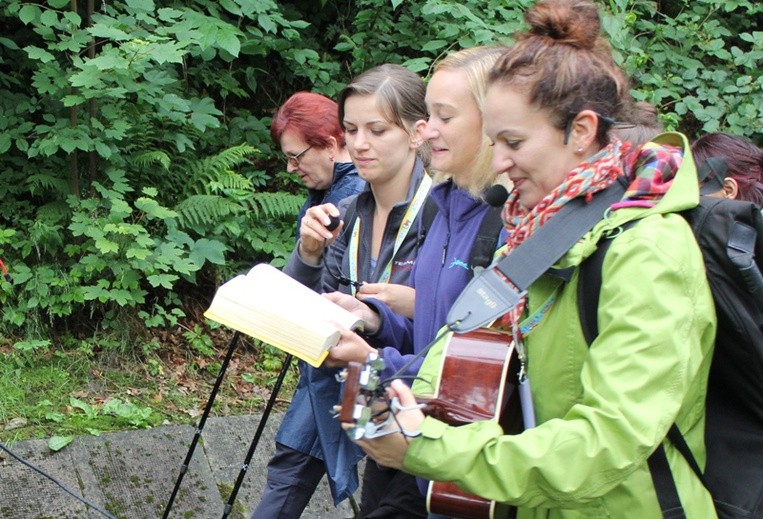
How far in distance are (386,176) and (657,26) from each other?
4051 millimetres

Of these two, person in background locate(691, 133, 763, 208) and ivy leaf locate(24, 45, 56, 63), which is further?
ivy leaf locate(24, 45, 56, 63)

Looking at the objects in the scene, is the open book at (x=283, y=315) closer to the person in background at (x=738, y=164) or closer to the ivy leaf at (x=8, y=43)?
the person in background at (x=738, y=164)

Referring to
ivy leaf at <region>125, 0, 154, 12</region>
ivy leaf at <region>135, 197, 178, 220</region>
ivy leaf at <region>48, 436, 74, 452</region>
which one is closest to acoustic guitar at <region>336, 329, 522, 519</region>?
ivy leaf at <region>48, 436, 74, 452</region>

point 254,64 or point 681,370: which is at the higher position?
point 681,370

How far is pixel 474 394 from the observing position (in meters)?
1.94

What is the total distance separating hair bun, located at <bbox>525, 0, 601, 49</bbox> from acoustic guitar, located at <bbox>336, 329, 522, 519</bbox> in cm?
66

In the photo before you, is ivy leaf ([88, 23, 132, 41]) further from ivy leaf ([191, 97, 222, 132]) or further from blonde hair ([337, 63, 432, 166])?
blonde hair ([337, 63, 432, 166])

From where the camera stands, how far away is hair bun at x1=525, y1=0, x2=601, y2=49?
195 cm

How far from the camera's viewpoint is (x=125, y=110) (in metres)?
5.88

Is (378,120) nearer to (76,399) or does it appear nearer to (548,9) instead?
(548,9)

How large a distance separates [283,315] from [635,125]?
3.49 ft

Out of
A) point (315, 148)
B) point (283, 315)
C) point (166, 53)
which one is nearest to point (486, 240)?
point (283, 315)

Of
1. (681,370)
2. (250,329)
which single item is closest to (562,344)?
(681,370)

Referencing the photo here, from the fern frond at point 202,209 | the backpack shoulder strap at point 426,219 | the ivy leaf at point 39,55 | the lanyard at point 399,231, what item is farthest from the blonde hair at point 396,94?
the fern frond at point 202,209
